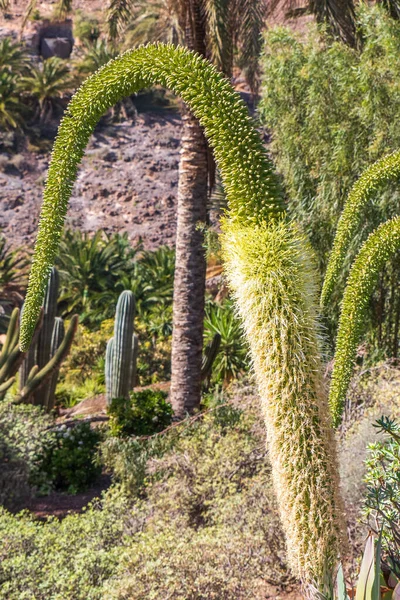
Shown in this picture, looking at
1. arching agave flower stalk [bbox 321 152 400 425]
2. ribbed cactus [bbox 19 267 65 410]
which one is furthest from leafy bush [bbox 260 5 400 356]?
arching agave flower stalk [bbox 321 152 400 425]

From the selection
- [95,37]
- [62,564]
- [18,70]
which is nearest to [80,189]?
[18,70]

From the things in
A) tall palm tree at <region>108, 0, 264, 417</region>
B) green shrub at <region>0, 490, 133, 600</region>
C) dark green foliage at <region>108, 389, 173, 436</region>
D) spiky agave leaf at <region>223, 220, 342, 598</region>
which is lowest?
green shrub at <region>0, 490, 133, 600</region>

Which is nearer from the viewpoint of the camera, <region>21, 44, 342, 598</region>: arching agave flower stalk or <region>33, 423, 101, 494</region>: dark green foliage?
<region>21, 44, 342, 598</region>: arching agave flower stalk

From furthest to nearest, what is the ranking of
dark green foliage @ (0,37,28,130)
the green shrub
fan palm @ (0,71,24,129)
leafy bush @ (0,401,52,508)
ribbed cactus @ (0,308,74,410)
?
1. dark green foliage @ (0,37,28,130)
2. fan palm @ (0,71,24,129)
3. ribbed cactus @ (0,308,74,410)
4. leafy bush @ (0,401,52,508)
5. the green shrub

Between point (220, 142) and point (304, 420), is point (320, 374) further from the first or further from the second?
point (220, 142)

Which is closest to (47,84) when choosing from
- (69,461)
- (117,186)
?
(117,186)

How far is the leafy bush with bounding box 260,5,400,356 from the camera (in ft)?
26.7

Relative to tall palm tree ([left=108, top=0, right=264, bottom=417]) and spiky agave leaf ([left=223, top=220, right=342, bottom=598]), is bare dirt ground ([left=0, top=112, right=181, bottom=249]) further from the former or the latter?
spiky agave leaf ([left=223, top=220, right=342, bottom=598])

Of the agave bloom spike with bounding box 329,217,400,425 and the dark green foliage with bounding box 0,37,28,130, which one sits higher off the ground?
the dark green foliage with bounding box 0,37,28,130

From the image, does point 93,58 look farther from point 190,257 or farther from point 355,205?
point 355,205

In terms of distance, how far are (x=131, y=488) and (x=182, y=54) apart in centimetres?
590

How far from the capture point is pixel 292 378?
6.00ft

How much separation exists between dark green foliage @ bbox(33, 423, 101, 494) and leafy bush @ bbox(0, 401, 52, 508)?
116 millimetres

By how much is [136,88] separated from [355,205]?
0.93 m
